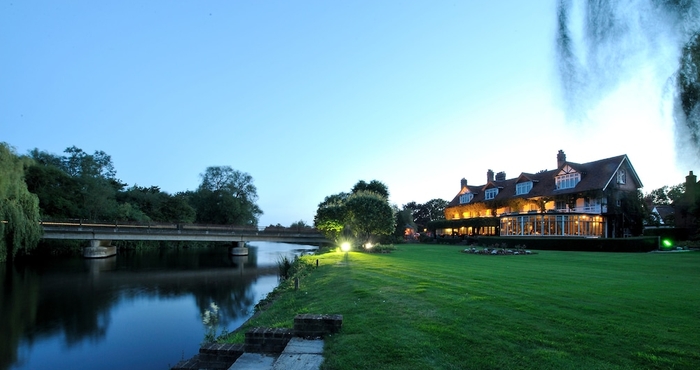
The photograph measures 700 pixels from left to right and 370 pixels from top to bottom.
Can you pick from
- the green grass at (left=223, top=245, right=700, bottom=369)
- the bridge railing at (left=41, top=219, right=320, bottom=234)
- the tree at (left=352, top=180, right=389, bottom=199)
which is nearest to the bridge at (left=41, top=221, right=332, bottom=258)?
the bridge railing at (left=41, top=219, right=320, bottom=234)

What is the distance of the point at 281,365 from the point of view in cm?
581

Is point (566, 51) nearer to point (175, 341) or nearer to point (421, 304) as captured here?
point (421, 304)

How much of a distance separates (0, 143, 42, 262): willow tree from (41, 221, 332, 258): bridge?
8608mm

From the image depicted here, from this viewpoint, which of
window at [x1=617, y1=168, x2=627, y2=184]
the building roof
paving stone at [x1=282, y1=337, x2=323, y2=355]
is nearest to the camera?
paving stone at [x1=282, y1=337, x2=323, y2=355]

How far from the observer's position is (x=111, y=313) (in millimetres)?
18609

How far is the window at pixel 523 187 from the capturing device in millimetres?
52625

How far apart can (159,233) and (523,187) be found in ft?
152

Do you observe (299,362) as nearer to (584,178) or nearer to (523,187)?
(584,178)

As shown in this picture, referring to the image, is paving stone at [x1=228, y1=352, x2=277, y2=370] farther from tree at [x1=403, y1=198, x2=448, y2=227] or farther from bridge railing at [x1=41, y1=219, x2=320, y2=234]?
tree at [x1=403, y1=198, x2=448, y2=227]

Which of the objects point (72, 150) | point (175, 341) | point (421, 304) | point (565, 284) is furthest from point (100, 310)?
point (72, 150)

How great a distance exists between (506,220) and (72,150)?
2705 inches

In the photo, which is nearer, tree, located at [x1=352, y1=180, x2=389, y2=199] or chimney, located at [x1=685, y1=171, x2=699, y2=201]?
chimney, located at [x1=685, y1=171, x2=699, y2=201]

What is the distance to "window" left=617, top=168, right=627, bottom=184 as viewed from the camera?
44406 mm

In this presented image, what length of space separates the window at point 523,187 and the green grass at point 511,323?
4165 cm
